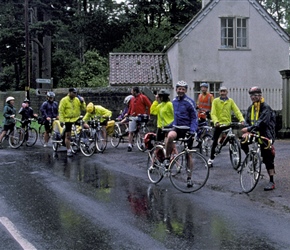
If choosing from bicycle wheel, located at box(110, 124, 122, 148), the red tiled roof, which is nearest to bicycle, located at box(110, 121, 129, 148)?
bicycle wheel, located at box(110, 124, 122, 148)

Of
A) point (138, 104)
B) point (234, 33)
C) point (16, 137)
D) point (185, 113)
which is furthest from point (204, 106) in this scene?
point (234, 33)

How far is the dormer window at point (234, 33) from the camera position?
88.2ft

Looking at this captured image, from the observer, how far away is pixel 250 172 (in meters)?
8.87

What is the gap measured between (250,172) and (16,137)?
33.8ft

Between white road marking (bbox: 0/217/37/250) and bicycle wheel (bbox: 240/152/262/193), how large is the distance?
4168mm

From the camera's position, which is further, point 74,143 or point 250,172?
point 74,143

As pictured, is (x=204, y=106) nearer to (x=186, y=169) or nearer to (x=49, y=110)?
(x=186, y=169)

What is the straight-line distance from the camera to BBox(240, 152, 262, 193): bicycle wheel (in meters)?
8.72

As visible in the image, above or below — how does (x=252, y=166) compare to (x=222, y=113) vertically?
below

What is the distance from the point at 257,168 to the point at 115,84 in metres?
18.4

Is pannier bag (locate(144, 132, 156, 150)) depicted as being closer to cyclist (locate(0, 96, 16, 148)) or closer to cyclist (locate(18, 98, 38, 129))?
cyclist (locate(0, 96, 16, 148))

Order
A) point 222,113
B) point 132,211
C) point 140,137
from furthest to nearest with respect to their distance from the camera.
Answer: point 140,137 < point 222,113 < point 132,211

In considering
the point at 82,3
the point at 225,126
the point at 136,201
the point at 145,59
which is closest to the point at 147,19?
the point at 82,3

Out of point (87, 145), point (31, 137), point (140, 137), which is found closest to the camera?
point (87, 145)
